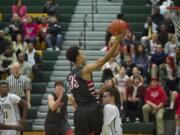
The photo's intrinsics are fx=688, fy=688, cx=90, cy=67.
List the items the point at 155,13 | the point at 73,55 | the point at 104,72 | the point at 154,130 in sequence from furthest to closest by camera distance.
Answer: the point at 155,13, the point at 104,72, the point at 154,130, the point at 73,55

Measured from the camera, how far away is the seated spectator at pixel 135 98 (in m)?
18.0

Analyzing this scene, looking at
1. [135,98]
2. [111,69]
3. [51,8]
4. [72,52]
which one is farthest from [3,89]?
[51,8]

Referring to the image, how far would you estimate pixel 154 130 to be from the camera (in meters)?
18.0

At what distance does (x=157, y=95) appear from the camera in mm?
Result: 17719

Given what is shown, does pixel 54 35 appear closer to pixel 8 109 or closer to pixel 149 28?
pixel 149 28

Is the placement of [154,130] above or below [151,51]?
below

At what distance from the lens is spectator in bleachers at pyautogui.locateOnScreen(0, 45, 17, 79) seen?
20156mm

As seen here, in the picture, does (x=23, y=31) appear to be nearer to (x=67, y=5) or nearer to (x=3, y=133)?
(x=67, y=5)

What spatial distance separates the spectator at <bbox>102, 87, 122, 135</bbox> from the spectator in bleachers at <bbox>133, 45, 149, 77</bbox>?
8.45 meters

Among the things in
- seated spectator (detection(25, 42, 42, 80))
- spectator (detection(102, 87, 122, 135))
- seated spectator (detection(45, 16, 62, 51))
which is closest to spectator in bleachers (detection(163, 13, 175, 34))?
seated spectator (detection(45, 16, 62, 51))

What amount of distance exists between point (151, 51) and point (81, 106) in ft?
31.8

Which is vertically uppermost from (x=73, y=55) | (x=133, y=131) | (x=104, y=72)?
(x=73, y=55)

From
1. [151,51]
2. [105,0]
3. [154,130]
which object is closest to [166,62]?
[151,51]

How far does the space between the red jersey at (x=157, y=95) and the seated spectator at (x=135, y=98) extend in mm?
290
